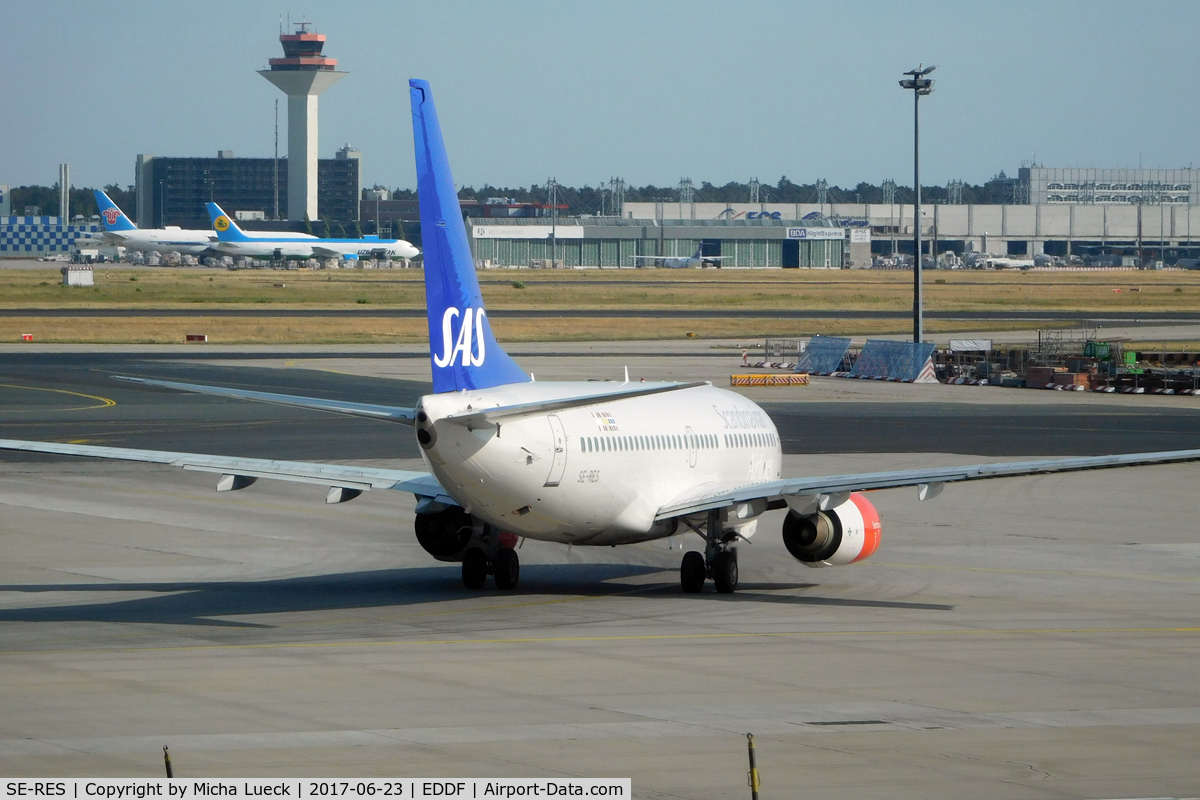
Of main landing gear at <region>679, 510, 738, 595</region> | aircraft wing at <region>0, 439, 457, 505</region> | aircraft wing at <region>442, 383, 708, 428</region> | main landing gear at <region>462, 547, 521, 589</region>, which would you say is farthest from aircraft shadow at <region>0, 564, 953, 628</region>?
aircraft wing at <region>442, 383, 708, 428</region>

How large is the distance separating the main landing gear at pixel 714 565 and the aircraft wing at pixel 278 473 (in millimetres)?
4776

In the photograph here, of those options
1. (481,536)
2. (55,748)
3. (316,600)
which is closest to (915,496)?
(481,536)

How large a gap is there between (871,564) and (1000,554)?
332 cm

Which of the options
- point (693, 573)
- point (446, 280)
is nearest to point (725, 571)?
point (693, 573)

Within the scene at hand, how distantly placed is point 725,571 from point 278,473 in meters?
8.69

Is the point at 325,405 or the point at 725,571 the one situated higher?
the point at 325,405

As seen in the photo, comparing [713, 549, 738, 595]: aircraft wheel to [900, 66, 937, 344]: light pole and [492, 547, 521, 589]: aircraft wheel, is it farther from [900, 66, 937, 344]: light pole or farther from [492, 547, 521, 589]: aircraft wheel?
[900, 66, 937, 344]: light pole

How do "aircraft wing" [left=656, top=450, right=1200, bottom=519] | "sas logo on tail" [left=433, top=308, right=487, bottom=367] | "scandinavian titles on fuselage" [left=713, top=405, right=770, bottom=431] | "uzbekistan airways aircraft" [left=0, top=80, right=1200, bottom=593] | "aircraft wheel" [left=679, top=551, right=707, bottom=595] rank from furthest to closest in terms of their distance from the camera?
"scandinavian titles on fuselage" [left=713, top=405, right=770, bottom=431] → "aircraft wheel" [left=679, top=551, right=707, bottom=595] → "sas logo on tail" [left=433, top=308, right=487, bottom=367] → "aircraft wing" [left=656, top=450, right=1200, bottom=519] → "uzbekistan airways aircraft" [left=0, top=80, right=1200, bottom=593]

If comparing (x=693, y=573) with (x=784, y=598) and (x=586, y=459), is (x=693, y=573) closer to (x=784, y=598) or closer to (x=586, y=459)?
(x=784, y=598)

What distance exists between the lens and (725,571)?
29078mm

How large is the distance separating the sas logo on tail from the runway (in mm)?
4479

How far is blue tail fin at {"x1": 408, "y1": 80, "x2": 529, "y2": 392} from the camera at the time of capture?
26.5 metres

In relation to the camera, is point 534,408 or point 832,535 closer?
point 534,408

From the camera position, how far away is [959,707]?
63.9 ft
